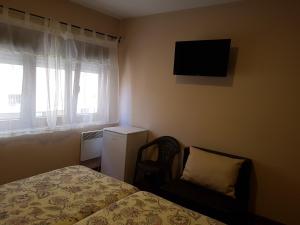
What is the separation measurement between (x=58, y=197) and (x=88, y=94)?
179cm

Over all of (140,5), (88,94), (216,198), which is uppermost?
(140,5)

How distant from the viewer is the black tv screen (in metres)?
2.56

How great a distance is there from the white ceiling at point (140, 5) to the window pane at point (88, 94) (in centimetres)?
89

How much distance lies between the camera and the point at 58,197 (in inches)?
66.0

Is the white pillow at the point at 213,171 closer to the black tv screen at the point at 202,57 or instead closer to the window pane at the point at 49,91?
the black tv screen at the point at 202,57

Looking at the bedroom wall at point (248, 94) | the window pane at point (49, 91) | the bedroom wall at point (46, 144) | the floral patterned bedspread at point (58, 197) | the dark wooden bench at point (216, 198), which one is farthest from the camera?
the window pane at point (49, 91)

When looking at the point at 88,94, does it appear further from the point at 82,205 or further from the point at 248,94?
the point at 248,94

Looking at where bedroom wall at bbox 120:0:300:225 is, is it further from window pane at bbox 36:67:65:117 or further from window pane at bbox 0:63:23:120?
window pane at bbox 0:63:23:120

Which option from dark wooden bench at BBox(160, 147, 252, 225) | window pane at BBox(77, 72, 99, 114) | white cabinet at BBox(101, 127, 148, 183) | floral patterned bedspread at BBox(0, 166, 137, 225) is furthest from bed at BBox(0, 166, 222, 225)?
window pane at BBox(77, 72, 99, 114)

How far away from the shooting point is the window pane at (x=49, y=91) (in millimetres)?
2697

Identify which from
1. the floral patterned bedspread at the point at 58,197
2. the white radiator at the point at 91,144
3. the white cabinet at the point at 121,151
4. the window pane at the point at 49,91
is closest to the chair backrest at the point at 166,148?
the white cabinet at the point at 121,151

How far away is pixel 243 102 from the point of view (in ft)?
8.56

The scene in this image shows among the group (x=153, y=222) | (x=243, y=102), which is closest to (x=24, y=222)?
(x=153, y=222)

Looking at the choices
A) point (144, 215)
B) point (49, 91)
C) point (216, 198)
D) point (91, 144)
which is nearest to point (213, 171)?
point (216, 198)
